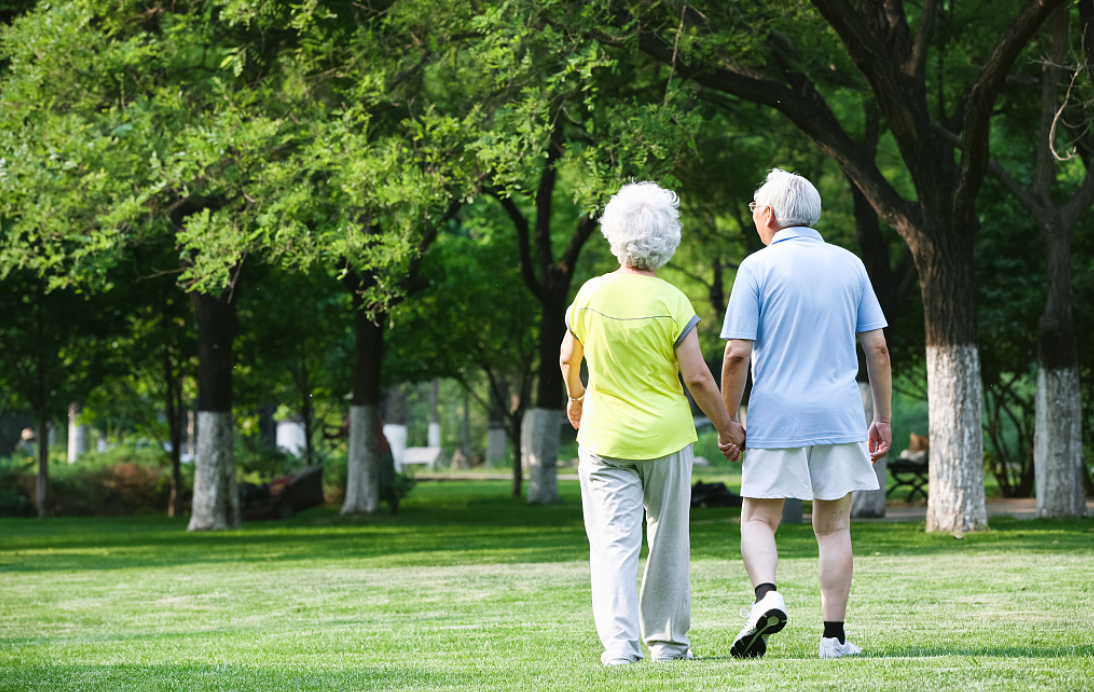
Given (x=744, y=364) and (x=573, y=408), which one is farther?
(x=573, y=408)

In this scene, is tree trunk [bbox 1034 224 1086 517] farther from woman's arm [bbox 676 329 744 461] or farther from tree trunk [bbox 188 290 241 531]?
woman's arm [bbox 676 329 744 461]

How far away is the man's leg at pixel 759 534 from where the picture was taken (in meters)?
5.11

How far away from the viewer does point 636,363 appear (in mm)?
5125

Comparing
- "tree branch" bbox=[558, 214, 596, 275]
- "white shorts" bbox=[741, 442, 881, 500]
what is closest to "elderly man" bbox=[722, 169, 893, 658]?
"white shorts" bbox=[741, 442, 881, 500]

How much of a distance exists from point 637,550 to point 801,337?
1117 mm

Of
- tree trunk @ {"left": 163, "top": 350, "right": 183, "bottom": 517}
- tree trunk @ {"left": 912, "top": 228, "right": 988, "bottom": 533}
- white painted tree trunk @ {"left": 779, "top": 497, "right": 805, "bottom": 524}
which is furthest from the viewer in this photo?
tree trunk @ {"left": 163, "top": 350, "right": 183, "bottom": 517}

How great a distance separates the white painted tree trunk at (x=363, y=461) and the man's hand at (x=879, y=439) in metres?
17.3

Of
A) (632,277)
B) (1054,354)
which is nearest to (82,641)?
(632,277)

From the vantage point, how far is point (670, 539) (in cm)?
521

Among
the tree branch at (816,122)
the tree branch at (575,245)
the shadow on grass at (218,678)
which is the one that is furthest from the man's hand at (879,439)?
the tree branch at (575,245)

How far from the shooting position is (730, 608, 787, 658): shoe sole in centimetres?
490

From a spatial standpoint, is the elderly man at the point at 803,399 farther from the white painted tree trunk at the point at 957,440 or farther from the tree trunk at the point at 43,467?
the tree trunk at the point at 43,467

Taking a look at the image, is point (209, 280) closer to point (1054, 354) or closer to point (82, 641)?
point (82, 641)

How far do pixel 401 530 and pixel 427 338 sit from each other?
10701mm
